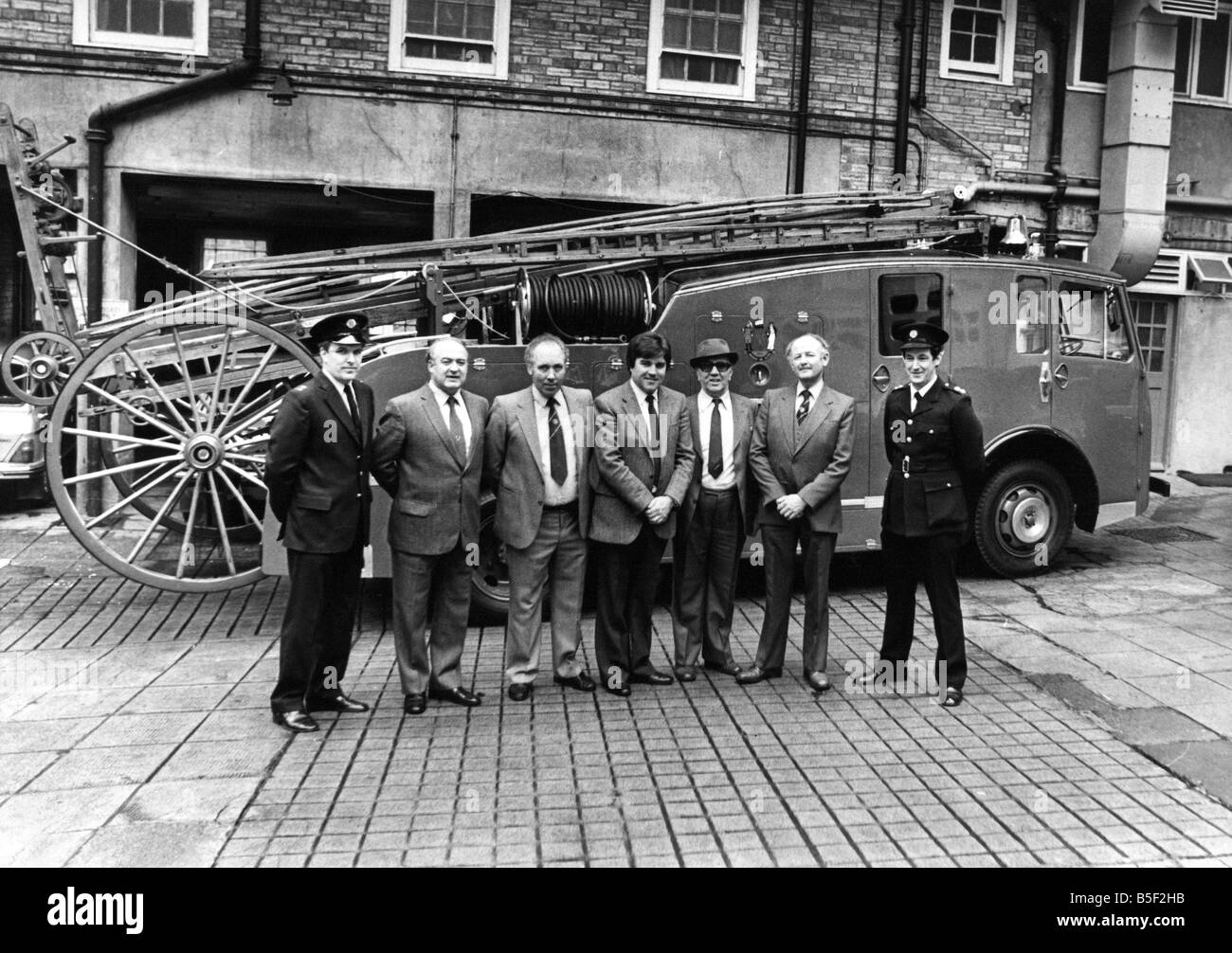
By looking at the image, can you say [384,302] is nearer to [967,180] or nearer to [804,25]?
[804,25]

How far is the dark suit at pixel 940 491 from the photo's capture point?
658 cm

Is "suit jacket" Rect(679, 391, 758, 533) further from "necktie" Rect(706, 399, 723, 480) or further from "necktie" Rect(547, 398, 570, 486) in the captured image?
"necktie" Rect(547, 398, 570, 486)

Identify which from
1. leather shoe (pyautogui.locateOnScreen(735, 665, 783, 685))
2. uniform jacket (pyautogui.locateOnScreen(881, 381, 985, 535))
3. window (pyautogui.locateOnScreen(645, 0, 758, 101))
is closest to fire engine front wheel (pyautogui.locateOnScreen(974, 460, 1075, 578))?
uniform jacket (pyautogui.locateOnScreen(881, 381, 985, 535))

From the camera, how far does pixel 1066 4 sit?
14.4 m

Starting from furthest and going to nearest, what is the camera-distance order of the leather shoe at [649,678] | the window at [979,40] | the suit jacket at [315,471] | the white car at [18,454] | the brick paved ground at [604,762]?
the window at [979,40] → the white car at [18,454] → the leather shoe at [649,678] → the suit jacket at [315,471] → the brick paved ground at [604,762]

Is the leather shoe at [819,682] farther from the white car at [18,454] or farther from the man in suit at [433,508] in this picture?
the white car at [18,454]

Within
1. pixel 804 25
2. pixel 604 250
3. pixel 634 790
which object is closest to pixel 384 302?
pixel 604 250

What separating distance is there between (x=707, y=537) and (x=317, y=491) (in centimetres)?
221

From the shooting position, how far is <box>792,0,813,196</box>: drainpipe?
13.4 meters

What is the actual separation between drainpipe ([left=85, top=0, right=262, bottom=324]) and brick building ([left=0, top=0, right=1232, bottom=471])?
26 millimetres

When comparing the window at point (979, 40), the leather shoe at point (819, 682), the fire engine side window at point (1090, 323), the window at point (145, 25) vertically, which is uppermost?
the window at point (979, 40)

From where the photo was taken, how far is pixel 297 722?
6059mm

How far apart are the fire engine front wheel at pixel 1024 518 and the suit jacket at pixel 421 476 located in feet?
15.2

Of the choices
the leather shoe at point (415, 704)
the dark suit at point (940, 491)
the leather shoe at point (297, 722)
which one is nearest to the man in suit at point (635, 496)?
the leather shoe at point (415, 704)
